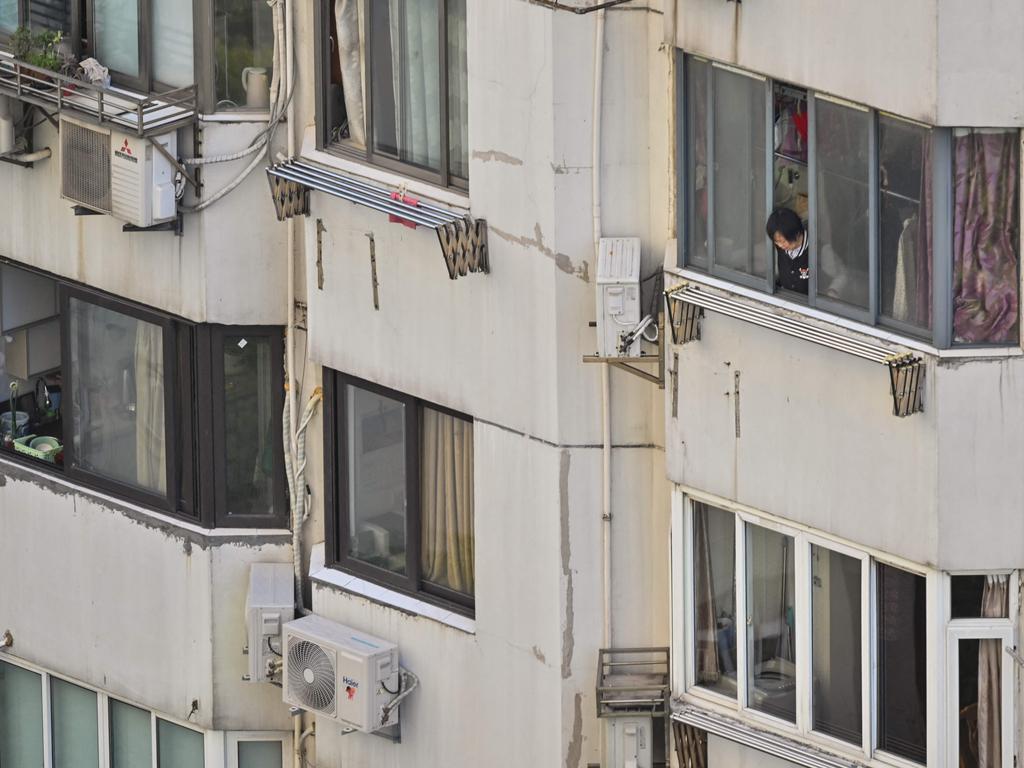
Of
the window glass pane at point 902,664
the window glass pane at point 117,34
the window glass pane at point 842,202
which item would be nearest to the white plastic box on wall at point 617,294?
the window glass pane at point 842,202

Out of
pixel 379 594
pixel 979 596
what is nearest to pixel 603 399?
pixel 379 594

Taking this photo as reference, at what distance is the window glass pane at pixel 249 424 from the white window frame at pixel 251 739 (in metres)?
1.99

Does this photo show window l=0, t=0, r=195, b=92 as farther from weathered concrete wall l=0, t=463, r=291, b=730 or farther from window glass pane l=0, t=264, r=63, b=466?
weathered concrete wall l=0, t=463, r=291, b=730

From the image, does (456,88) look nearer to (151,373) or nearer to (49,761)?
(151,373)

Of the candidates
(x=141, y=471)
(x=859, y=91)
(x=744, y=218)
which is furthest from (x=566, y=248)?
(x=141, y=471)

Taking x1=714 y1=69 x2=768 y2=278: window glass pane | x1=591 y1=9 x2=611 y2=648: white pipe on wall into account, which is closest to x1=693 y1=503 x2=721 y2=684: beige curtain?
x1=591 y1=9 x2=611 y2=648: white pipe on wall

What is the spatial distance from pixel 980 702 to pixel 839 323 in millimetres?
2655

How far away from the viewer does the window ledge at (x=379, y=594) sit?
21141 mm

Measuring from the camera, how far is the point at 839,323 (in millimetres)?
17719

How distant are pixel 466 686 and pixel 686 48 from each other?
5.61 meters

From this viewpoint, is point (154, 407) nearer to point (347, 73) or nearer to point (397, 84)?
point (347, 73)

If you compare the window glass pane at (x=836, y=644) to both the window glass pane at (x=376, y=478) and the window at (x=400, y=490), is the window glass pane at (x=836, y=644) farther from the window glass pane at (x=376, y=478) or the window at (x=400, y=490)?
the window glass pane at (x=376, y=478)

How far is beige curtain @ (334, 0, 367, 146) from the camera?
20.8 m

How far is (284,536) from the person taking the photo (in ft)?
74.4
